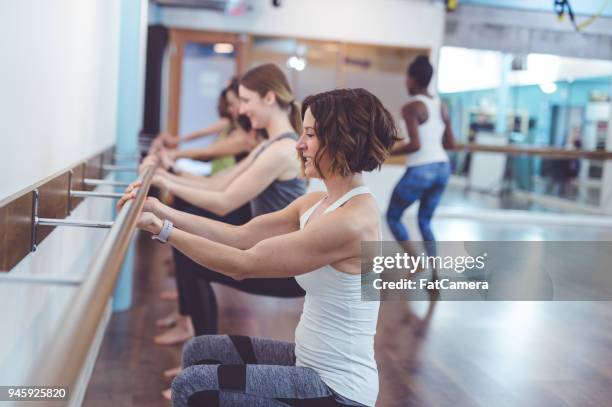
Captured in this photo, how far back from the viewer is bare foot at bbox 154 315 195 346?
13.0ft

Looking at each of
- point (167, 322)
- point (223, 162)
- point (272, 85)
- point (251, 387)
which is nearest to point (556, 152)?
point (223, 162)

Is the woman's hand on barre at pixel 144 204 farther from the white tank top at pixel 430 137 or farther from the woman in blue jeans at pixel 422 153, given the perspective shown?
the white tank top at pixel 430 137

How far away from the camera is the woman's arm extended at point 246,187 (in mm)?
3129

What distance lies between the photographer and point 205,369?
1841 millimetres

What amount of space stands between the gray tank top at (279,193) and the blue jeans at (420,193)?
88.4 inches

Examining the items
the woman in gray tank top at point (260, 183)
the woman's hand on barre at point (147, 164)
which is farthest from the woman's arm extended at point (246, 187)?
the woman's hand on barre at point (147, 164)

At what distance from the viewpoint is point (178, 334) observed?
4.01 meters

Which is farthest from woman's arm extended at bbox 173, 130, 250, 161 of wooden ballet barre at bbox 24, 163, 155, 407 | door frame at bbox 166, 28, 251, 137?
door frame at bbox 166, 28, 251, 137

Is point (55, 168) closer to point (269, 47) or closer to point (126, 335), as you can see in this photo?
point (126, 335)

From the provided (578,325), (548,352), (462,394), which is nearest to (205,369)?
A: (462,394)

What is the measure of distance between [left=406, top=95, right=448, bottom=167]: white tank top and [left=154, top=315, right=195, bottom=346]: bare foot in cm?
208

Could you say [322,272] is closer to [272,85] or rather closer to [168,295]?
[272,85]

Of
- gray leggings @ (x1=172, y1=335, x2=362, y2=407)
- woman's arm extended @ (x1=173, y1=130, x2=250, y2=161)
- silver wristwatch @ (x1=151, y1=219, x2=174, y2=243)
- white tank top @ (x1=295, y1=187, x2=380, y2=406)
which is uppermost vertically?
woman's arm extended @ (x1=173, y1=130, x2=250, y2=161)

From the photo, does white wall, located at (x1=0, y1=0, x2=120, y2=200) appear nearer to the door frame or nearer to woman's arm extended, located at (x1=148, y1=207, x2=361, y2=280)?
woman's arm extended, located at (x1=148, y1=207, x2=361, y2=280)
